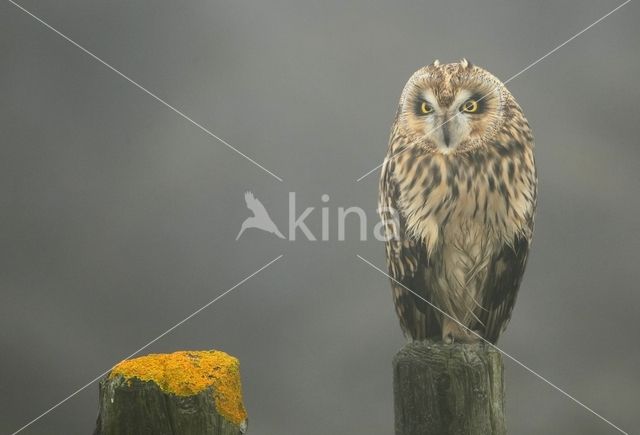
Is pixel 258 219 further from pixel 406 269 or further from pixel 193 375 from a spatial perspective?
pixel 193 375

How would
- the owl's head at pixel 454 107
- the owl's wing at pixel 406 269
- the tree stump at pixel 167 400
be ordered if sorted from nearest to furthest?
the tree stump at pixel 167 400 < the owl's head at pixel 454 107 < the owl's wing at pixel 406 269

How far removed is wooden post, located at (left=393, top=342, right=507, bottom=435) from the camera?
6.45 ft

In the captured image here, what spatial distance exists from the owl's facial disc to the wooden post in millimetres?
Answer: 693

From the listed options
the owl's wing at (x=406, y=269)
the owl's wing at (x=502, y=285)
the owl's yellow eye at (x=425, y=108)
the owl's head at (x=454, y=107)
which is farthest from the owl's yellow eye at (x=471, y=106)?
A: the owl's wing at (x=502, y=285)

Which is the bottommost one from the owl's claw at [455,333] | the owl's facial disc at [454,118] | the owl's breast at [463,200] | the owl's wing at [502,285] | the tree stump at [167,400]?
the tree stump at [167,400]

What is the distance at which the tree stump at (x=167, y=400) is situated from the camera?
1.69 metres

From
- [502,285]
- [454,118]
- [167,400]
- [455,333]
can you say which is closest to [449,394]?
[455,333]

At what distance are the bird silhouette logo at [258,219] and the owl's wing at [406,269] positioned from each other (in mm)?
966

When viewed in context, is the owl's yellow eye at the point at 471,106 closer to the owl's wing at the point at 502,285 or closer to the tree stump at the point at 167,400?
the owl's wing at the point at 502,285

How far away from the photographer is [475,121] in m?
2.36

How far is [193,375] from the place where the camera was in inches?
68.1

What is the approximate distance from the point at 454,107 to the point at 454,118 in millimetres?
36

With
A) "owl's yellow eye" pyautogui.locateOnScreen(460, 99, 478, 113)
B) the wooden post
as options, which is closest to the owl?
"owl's yellow eye" pyautogui.locateOnScreen(460, 99, 478, 113)

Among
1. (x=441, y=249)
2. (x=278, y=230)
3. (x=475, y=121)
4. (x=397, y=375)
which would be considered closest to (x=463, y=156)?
(x=475, y=121)
